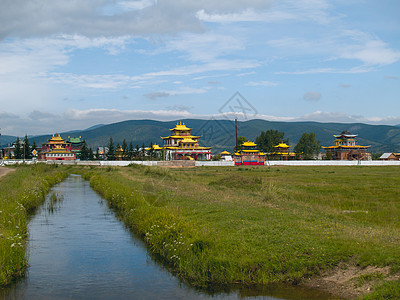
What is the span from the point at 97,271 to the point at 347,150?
143m

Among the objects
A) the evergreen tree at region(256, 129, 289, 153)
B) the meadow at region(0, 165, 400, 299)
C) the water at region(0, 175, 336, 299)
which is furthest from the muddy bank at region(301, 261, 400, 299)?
the evergreen tree at region(256, 129, 289, 153)

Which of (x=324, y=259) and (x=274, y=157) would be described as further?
(x=274, y=157)

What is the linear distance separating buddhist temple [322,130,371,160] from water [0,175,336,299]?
13284 centimetres

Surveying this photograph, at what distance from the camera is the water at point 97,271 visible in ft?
43.8

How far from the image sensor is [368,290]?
1199 centimetres

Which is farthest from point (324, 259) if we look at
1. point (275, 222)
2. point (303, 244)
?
point (275, 222)

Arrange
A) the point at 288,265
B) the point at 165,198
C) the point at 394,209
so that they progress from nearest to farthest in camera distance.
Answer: the point at 288,265
the point at 394,209
the point at 165,198

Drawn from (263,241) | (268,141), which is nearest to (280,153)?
(268,141)

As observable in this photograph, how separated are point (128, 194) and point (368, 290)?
71.2 feet

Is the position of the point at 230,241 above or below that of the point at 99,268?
above

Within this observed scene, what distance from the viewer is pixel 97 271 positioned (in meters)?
16.0

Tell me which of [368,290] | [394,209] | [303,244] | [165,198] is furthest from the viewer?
[165,198]

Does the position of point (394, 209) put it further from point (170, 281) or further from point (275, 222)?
point (170, 281)

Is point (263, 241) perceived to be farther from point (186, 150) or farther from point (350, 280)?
point (186, 150)
